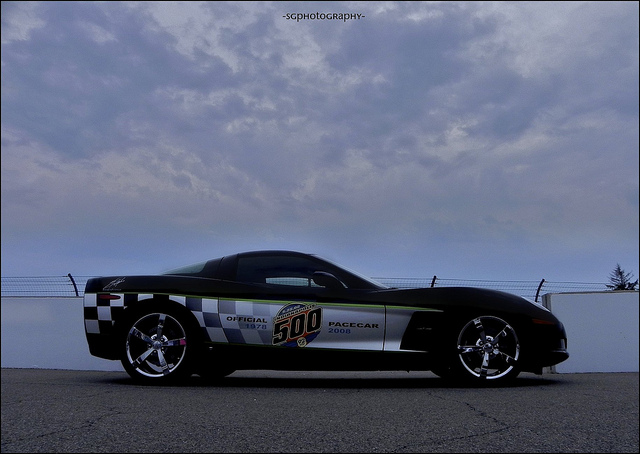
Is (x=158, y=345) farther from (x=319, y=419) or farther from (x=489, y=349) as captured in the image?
(x=489, y=349)

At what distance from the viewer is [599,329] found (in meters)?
1.15

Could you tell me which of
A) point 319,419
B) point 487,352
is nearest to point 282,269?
point 487,352

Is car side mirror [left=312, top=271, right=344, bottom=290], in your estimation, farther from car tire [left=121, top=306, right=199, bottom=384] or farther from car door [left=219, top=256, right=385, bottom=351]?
car tire [left=121, top=306, right=199, bottom=384]

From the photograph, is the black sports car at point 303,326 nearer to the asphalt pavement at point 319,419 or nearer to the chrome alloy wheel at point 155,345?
the chrome alloy wheel at point 155,345

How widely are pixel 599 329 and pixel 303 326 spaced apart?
3.86 ft

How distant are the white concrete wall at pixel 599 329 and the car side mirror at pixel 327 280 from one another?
688 mm

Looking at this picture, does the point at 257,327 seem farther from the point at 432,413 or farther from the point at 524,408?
the point at 524,408

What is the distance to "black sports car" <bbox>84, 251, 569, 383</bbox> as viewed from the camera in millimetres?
1840

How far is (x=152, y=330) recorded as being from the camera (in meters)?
2.13

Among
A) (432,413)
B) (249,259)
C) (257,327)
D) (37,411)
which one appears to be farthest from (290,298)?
(37,411)

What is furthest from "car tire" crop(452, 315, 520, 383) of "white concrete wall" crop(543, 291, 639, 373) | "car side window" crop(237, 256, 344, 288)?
"car side window" crop(237, 256, 344, 288)

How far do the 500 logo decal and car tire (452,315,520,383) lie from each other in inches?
20.2

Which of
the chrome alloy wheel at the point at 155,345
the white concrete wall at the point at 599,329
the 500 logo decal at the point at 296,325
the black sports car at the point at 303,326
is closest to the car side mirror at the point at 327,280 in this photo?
the black sports car at the point at 303,326

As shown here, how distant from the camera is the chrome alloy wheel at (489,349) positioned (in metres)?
1.63
